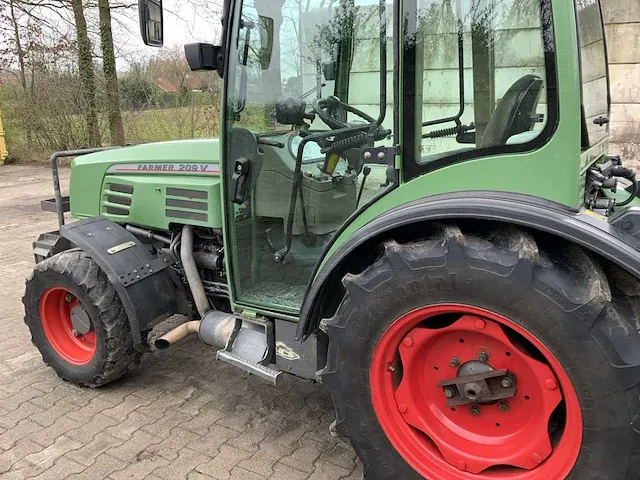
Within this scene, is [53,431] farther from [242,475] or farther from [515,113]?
[515,113]

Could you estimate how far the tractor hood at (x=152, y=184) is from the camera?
10.6 ft

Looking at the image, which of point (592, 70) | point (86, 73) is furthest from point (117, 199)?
point (86, 73)

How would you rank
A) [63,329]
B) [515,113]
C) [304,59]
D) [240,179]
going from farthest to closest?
[63,329]
[240,179]
[304,59]
[515,113]

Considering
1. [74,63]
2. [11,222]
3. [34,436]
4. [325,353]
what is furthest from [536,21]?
[74,63]

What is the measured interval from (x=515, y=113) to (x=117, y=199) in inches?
103

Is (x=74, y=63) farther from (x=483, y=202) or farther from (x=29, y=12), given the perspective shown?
(x=483, y=202)

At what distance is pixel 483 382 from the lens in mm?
2193

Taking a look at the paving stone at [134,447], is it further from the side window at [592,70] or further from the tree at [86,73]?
the tree at [86,73]

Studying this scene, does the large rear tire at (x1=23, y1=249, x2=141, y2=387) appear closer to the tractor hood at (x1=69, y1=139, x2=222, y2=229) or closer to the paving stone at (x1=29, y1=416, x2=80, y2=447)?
the paving stone at (x1=29, y1=416, x2=80, y2=447)

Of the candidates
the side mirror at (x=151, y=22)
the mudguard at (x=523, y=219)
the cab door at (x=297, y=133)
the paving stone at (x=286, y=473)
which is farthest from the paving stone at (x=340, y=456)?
the side mirror at (x=151, y=22)

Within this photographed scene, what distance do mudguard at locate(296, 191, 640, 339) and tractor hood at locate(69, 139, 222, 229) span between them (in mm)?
1193

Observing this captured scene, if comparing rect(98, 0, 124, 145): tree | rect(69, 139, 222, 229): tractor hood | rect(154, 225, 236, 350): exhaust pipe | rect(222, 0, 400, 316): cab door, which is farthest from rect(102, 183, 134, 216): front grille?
rect(98, 0, 124, 145): tree

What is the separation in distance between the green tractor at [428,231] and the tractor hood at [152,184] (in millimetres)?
28

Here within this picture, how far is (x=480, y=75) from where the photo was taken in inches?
83.0
